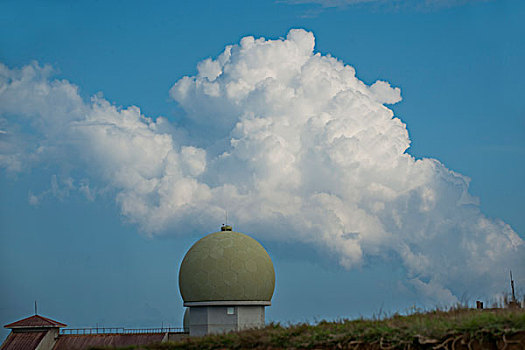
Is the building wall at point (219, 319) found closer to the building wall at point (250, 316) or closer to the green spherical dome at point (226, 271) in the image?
the building wall at point (250, 316)

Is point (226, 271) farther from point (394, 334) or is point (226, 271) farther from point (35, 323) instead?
point (394, 334)

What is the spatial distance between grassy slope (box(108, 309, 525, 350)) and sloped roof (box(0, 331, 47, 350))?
22605mm

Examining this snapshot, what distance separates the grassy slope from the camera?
12.5m

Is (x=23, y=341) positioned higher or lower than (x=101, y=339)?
higher

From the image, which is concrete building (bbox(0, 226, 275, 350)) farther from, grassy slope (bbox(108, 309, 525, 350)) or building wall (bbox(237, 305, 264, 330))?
grassy slope (bbox(108, 309, 525, 350))

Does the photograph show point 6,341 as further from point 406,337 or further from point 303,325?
point 406,337

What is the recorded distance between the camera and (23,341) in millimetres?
34875

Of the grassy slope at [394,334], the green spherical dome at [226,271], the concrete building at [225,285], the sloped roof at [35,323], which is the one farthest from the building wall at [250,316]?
the grassy slope at [394,334]

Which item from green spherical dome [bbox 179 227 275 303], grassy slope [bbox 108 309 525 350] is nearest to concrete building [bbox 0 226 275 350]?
green spherical dome [bbox 179 227 275 303]

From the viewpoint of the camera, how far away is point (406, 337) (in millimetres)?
13008

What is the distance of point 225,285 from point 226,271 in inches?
29.6

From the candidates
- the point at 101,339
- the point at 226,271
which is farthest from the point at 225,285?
the point at 101,339

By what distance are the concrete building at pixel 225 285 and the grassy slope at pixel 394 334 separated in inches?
687

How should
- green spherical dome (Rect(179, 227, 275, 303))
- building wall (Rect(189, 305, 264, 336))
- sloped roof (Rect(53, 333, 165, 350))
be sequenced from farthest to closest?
sloped roof (Rect(53, 333, 165, 350)) < green spherical dome (Rect(179, 227, 275, 303)) < building wall (Rect(189, 305, 264, 336))
